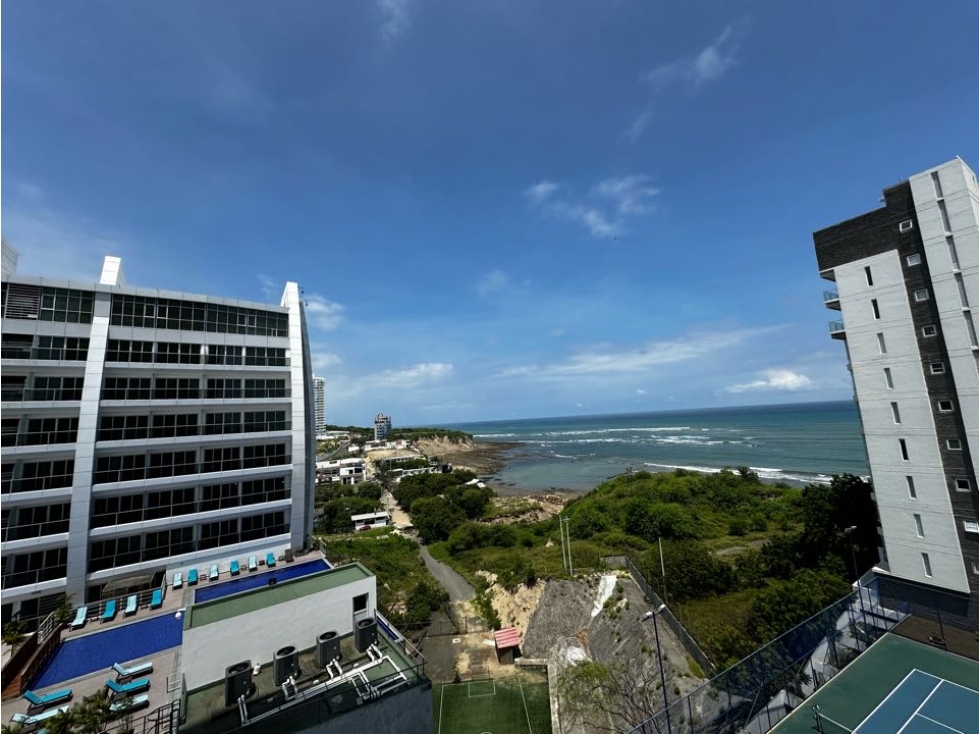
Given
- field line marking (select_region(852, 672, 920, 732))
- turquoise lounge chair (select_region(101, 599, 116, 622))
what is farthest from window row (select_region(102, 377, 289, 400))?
field line marking (select_region(852, 672, 920, 732))

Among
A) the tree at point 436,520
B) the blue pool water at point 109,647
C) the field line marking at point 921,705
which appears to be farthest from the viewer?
the tree at point 436,520

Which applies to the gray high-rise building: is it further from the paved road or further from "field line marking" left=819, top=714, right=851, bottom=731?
"field line marking" left=819, top=714, right=851, bottom=731

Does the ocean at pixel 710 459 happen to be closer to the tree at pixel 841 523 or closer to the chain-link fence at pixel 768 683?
the tree at pixel 841 523

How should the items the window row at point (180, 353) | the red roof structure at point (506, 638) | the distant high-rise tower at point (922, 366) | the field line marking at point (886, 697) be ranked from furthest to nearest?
1. the window row at point (180, 353)
2. the red roof structure at point (506, 638)
3. the distant high-rise tower at point (922, 366)
4. the field line marking at point (886, 697)


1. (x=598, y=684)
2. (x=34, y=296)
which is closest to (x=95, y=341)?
(x=34, y=296)

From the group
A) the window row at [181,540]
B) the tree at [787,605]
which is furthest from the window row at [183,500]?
the tree at [787,605]

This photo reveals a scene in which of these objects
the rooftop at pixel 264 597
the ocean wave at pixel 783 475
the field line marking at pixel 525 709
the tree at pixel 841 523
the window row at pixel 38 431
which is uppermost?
the window row at pixel 38 431

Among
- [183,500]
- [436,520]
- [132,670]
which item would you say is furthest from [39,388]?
[436,520]
